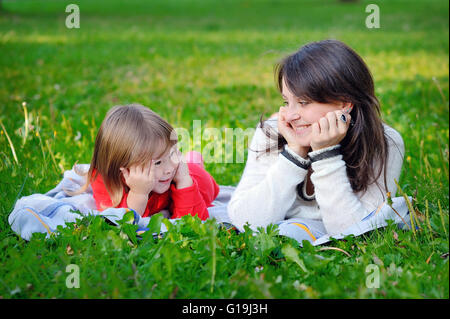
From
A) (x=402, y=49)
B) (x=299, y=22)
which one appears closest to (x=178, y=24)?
(x=299, y=22)

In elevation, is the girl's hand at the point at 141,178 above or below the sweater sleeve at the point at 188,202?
above

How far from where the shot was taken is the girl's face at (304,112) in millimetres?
2701

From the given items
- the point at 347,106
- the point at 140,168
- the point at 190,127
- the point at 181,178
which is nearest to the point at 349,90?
the point at 347,106

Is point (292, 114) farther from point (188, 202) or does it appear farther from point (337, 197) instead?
point (188, 202)

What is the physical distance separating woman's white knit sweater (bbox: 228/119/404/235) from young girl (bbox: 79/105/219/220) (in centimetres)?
33

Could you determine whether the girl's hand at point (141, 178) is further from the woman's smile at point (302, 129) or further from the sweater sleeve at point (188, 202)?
the woman's smile at point (302, 129)

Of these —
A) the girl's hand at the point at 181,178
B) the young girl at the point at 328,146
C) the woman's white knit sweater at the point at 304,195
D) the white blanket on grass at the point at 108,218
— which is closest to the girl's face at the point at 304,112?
the young girl at the point at 328,146

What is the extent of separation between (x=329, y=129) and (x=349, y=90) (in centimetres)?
25

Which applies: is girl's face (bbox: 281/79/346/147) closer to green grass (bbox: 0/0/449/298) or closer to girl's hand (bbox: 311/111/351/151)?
girl's hand (bbox: 311/111/351/151)

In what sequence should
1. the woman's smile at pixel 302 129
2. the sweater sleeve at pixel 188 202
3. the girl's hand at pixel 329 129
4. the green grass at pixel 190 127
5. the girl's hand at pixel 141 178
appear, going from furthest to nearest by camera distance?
the sweater sleeve at pixel 188 202
the girl's hand at pixel 141 178
the woman's smile at pixel 302 129
the girl's hand at pixel 329 129
the green grass at pixel 190 127

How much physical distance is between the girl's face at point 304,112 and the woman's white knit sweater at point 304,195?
11 cm

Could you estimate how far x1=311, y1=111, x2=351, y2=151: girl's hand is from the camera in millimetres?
2611

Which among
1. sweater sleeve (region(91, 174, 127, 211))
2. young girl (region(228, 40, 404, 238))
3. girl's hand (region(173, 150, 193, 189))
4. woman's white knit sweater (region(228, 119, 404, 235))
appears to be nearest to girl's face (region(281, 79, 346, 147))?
young girl (region(228, 40, 404, 238))

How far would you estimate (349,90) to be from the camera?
2703 mm
